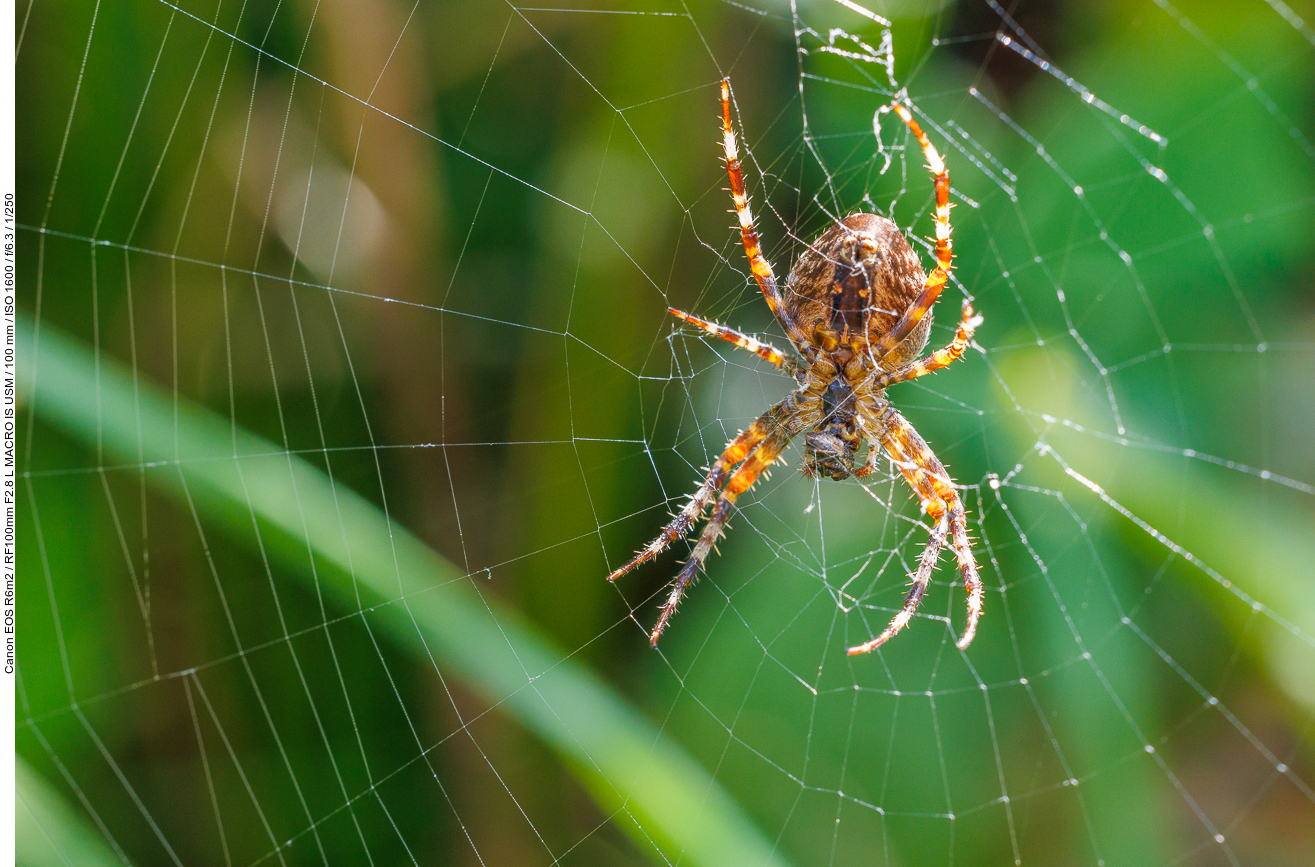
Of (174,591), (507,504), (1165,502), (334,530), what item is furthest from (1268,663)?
(174,591)

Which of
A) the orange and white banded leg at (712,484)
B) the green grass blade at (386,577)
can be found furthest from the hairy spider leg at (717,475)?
the green grass blade at (386,577)

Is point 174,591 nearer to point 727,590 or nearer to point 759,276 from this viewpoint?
point 727,590

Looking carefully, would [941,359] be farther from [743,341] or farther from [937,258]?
[743,341]

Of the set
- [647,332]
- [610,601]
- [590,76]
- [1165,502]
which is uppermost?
[590,76]

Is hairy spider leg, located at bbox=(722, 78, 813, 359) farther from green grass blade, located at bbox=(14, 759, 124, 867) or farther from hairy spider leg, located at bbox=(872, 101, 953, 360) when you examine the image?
green grass blade, located at bbox=(14, 759, 124, 867)

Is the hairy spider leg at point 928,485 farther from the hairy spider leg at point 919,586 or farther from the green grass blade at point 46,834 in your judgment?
the green grass blade at point 46,834

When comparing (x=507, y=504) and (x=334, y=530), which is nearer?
(x=334, y=530)
